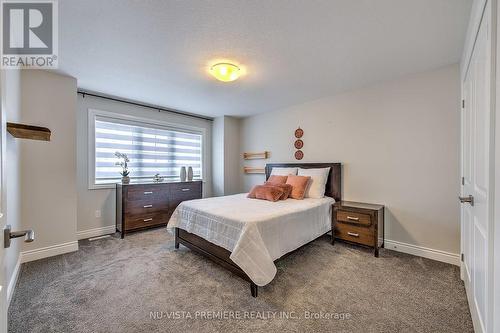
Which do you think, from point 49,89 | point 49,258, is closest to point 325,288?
point 49,258

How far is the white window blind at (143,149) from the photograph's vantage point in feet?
12.2

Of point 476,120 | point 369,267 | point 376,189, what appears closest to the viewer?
point 476,120

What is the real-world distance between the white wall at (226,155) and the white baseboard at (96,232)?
87.4 inches

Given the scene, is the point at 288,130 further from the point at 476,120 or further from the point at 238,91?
the point at 476,120

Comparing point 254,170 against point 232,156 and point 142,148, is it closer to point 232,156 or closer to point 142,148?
point 232,156

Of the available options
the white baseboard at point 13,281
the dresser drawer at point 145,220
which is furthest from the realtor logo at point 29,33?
the dresser drawer at point 145,220

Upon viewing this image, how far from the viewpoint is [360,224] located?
290 cm

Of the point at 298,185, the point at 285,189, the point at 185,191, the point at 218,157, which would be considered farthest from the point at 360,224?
the point at 218,157

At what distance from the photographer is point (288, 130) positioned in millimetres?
4305

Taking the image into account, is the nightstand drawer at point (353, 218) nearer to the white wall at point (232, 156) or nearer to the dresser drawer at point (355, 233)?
the dresser drawer at point (355, 233)

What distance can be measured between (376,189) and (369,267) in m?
1.15

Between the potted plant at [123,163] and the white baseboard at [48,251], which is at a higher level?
the potted plant at [123,163]

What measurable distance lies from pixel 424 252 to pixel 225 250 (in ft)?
8.16

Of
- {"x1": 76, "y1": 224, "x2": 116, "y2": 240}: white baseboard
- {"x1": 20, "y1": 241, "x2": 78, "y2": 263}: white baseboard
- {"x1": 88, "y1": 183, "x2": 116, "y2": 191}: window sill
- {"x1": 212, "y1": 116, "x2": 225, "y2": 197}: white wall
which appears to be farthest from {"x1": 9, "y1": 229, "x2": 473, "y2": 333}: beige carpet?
{"x1": 212, "y1": 116, "x2": 225, "y2": 197}: white wall
